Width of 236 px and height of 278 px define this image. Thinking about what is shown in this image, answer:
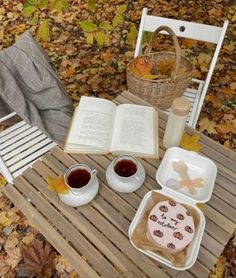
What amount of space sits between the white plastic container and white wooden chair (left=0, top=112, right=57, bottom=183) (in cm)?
93

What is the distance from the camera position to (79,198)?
1.25 metres

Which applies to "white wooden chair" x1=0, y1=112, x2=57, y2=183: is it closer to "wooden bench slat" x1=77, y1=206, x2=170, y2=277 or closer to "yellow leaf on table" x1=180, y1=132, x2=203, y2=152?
"wooden bench slat" x1=77, y1=206, x2=170, y2=277

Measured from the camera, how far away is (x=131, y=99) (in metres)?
1.78

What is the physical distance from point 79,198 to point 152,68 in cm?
126

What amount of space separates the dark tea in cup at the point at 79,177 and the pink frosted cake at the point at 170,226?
0.32 metres

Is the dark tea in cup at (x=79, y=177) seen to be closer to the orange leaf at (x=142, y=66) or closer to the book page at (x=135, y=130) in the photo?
the book page at (x=135, y=130)

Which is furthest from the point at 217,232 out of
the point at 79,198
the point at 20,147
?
the point at 20,147

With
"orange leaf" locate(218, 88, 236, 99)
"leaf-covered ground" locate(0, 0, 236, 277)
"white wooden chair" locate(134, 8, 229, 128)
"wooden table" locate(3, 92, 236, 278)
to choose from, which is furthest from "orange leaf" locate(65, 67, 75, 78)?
"wooden table" locate(3, 92, 236, 278)

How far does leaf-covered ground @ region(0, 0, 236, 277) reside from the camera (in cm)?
201

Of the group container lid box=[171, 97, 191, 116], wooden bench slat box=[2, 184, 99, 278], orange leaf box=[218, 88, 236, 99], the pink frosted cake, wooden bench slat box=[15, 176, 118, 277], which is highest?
container lid box=[171, 97, 191, 116]

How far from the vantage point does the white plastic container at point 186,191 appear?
1128 mm

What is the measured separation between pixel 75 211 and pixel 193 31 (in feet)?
5.13

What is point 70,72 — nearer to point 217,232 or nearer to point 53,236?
point 53,236

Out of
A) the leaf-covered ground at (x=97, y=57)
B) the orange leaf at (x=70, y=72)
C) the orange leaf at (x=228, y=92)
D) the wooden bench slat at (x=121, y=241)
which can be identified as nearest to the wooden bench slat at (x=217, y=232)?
the wooden bench slat at (x=121, y=241)
